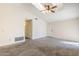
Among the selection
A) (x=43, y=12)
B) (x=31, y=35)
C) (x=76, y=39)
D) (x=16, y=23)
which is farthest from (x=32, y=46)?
(x=76, y=39)

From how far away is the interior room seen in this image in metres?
1.51

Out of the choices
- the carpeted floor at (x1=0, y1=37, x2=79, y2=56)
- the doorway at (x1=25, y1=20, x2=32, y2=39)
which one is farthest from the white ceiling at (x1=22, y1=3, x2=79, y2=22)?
the carpeted floor at (x1=0, y1=37, x2=79, y2=56)

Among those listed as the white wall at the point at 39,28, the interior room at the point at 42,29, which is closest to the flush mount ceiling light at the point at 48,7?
the interior room at the point at 42,29

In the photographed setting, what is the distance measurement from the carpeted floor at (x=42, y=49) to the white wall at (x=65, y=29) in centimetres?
10

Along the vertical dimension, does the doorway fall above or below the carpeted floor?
above

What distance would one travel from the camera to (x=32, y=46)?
154 cm

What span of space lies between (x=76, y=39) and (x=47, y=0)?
0.66 metres

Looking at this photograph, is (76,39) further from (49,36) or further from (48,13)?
(48,13)

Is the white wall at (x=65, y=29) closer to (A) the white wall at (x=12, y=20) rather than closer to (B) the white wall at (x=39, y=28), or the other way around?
(B) the white wall at (x=39, y=28)

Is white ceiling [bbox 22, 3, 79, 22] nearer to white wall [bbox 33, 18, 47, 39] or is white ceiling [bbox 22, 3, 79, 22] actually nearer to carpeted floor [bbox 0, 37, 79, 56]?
white wall [bbox 33, 18, 47, 39]

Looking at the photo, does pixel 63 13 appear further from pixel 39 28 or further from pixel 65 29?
pixel 39 28

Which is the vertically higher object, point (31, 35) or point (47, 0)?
point (47, 0)

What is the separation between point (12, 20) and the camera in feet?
4.98

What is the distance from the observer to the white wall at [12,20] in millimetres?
1494
